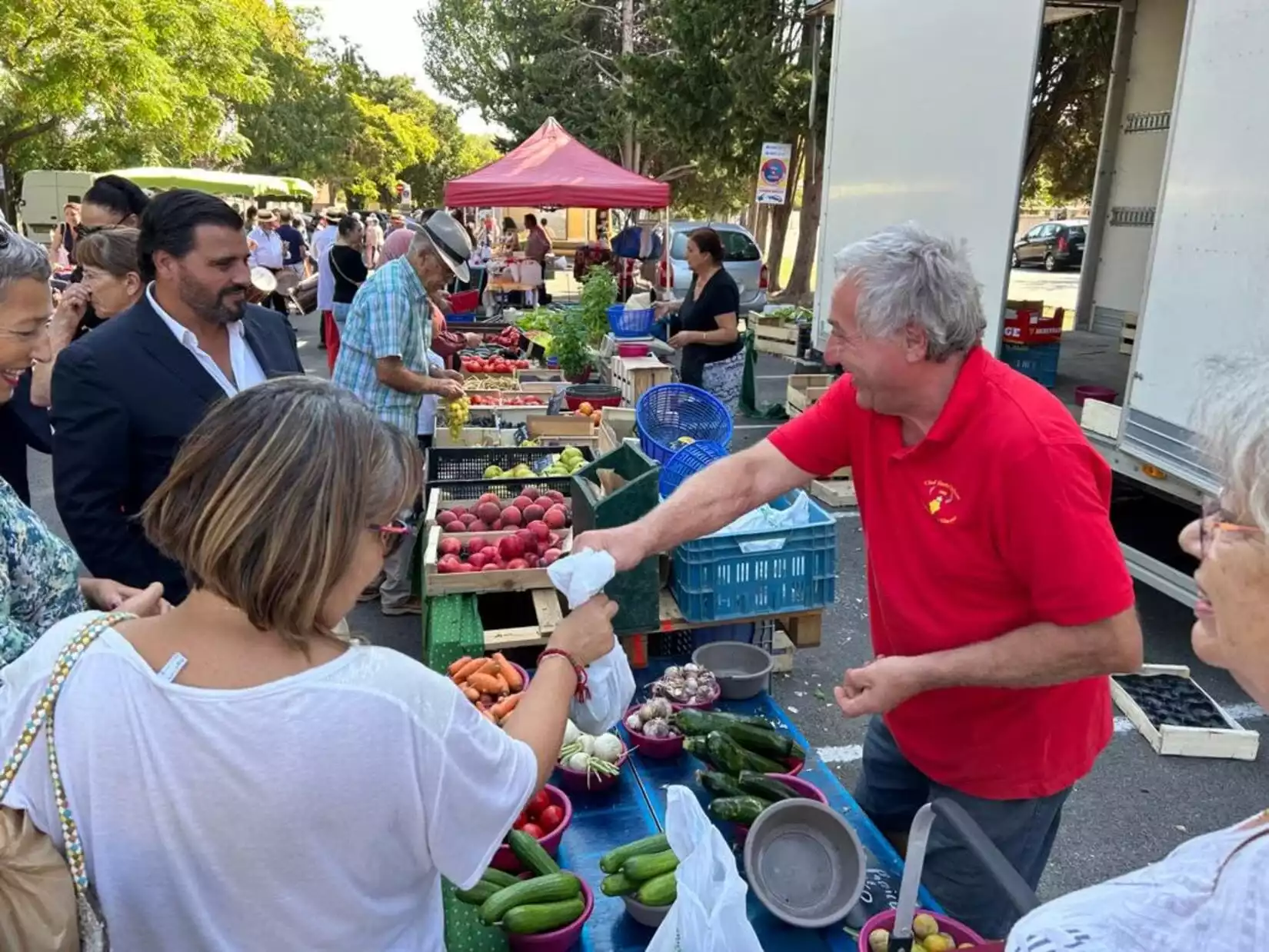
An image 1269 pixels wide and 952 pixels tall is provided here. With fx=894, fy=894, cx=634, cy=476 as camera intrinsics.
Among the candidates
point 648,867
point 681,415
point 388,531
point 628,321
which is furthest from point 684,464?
point 628,321

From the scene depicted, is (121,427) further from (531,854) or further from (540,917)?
(540,917)

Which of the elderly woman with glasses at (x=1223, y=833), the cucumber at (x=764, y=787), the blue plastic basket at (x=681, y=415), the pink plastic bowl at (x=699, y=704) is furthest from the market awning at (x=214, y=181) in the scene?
the elderly woman with glasses at (x=1223, y=833)

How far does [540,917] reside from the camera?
6.47 ft

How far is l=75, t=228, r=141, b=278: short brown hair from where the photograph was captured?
381 centimetres

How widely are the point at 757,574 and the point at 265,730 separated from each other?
276 cm

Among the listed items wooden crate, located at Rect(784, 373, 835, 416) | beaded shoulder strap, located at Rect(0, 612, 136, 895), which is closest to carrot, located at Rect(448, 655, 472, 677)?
beaded shoulder strap, located at Rect(0, 612, 136, 895)

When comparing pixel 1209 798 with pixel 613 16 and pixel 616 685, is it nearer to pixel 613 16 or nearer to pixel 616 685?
pixel 616 685

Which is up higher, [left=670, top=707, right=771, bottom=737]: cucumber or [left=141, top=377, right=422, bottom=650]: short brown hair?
[left=141, top=377, right=422, bottom=650]: short brown hair

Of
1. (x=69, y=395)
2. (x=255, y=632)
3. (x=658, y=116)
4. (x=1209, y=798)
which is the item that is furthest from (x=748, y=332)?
(x=658, y=116)

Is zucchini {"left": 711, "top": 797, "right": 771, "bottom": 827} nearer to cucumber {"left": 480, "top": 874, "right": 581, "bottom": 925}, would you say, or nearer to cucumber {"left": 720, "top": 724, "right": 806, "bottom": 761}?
cucumber {"left": 720, "top": 724, "right": 806, "bottom": 761}

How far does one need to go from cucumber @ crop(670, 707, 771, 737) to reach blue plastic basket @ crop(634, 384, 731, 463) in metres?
2.47

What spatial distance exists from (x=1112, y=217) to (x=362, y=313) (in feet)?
25.3

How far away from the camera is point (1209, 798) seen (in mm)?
3727

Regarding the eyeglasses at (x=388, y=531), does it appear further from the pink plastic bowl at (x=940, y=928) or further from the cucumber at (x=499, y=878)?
the pink plastic bowl at (x=940, y=928)
